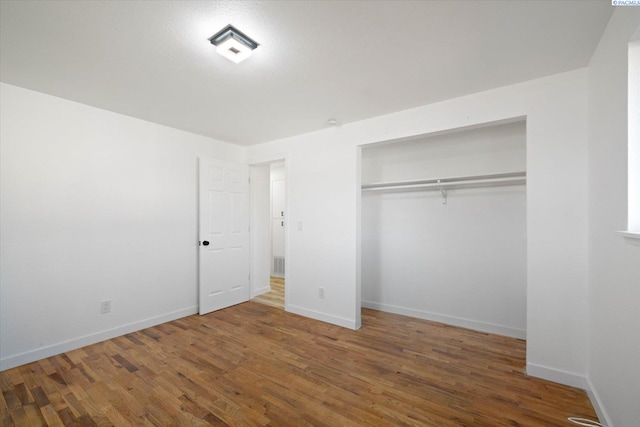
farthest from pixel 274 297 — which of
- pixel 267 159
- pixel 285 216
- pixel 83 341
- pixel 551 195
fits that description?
pixel 551 195

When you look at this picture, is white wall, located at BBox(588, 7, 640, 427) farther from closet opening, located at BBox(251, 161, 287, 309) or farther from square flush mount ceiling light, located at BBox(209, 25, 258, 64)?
closet opening, located at BBox(251, 161, 287, 309)

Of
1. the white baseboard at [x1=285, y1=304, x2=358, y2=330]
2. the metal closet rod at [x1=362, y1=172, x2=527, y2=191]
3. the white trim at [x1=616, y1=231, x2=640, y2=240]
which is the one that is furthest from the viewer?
the white baseboard at [x1=285, y1=304, x2=358, y2=330]

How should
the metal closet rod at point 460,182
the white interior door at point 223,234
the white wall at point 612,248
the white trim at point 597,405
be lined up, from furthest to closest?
the white interior door at point 223,234 < the metal closet rod at point 460,182 < the white trim at point 597,405 < the white wall at point 612,248

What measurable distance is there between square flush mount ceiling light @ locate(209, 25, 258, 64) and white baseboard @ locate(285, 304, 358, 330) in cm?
292

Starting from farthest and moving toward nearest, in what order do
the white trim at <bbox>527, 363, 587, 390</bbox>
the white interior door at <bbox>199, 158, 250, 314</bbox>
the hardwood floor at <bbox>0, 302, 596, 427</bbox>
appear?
the white interior door at <bbox>199, 158, 250, 314</bbox>
the white trim at <bbox>527, 363, 587, 390</bbox>
the hardwood floor at <bbox>0, 302, 596, 427</bbox>

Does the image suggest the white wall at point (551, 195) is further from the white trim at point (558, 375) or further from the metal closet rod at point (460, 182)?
the metal closet rod at point (460, 182)

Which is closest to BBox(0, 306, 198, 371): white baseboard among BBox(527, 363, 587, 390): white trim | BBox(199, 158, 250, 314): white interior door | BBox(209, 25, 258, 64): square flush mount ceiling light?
BBox(199, 158, 250, 314): white interior door

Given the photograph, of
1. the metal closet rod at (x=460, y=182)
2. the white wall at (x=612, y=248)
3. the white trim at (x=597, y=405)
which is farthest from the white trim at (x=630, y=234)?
the metal closet rod at (x=460, y=182)

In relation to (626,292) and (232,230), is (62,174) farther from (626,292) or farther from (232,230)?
(626,292)

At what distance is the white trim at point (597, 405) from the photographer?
1.65 metres

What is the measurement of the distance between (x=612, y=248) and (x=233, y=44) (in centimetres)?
A: 266

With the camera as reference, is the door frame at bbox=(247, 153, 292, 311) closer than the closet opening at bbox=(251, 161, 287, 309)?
Yes

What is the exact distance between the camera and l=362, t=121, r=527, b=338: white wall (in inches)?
120

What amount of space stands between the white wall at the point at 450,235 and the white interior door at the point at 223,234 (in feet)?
6.21
